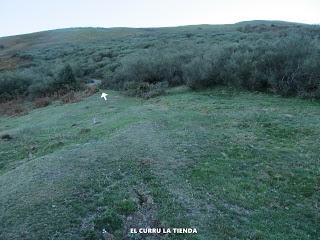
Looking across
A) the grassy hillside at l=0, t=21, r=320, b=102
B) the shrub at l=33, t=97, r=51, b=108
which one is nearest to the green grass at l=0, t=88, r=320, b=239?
the grassy hillside at l=0, t=21, r=320, b=102

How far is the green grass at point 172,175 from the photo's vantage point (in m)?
9.40

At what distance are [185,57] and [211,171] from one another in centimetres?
2029

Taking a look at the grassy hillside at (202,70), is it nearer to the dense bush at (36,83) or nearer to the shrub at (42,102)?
the dense bush at (36,83)

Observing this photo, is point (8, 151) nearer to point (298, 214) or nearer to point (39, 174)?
point (39, 174)

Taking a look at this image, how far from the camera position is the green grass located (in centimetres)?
940

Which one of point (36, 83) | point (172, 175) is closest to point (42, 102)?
point (36, 83)

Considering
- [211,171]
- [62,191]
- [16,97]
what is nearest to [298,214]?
[211,171]

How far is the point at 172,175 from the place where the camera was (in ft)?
39.4

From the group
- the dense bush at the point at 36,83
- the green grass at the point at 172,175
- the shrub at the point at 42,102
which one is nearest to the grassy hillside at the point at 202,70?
the dense bush at the point at 36,83

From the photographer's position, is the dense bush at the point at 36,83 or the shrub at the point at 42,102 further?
the dense bush at the point at 36,83

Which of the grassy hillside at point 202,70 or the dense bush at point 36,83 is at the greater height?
the grassy hillside at point 202,70

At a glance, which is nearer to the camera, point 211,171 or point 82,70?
point 211,171

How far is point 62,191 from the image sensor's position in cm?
1048

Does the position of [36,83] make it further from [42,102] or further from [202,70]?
[202,70]
